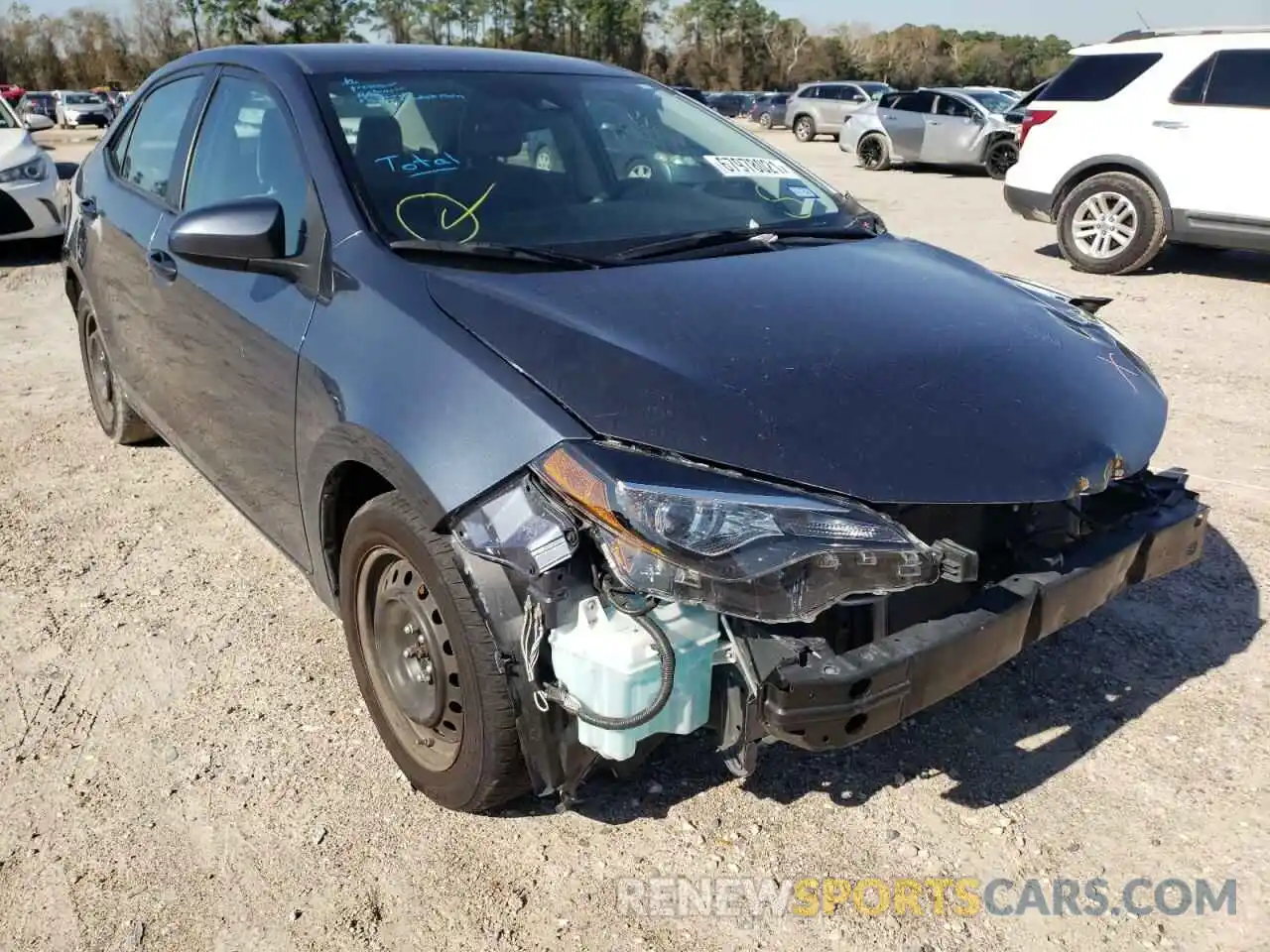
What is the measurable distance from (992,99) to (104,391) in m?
19.1

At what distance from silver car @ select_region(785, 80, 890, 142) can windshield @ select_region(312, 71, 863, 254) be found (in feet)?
86.4

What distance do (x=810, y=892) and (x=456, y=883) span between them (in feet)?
2.58

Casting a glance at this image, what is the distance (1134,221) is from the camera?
8.54m

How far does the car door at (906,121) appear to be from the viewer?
61.0 feet

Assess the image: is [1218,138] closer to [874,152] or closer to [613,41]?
[874,152]

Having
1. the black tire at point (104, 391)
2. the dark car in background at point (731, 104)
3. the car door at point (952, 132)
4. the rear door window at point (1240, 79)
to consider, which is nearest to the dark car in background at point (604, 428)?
the black tire at point (104, 391)

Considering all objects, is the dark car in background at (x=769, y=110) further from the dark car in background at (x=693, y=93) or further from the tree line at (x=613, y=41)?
the tree line at (x=613, y=41)

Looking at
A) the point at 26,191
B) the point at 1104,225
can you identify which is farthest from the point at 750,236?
the point at 26,191

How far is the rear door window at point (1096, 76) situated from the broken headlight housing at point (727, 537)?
8.31 metres

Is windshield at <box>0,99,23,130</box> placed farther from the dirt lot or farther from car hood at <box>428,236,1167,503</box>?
car hood at <box>428,236,1167,503</box>

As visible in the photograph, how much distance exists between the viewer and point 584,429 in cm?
199

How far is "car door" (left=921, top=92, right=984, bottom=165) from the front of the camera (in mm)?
18047

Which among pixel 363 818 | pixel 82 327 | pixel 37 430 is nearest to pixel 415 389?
pixel 363 818

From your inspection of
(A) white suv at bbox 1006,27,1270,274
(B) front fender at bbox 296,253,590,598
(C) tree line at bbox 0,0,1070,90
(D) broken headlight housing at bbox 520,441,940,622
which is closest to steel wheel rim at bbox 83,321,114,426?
(B) front fender at bbox 296,253,590,598
